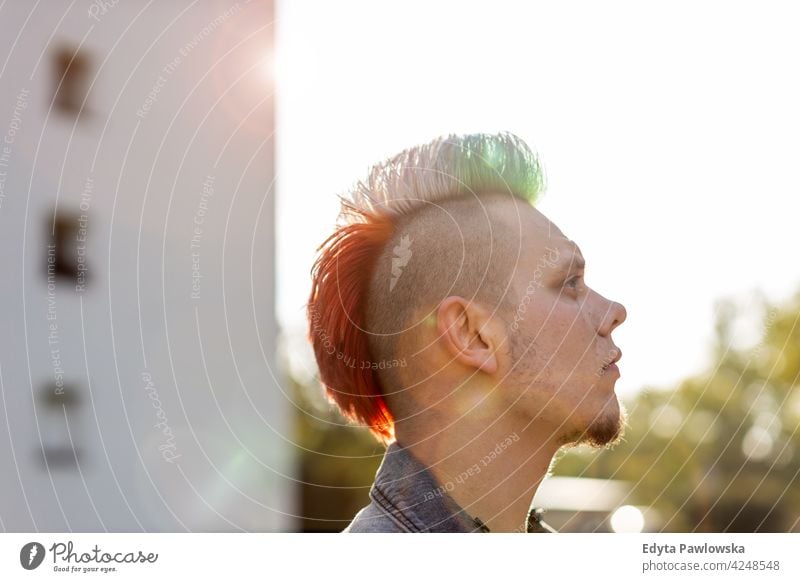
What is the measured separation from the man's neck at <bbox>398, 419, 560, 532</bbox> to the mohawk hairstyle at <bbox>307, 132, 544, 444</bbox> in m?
0.15

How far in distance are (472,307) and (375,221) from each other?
1.03ft

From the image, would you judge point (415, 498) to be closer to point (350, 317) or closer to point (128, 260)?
point (350, 317)

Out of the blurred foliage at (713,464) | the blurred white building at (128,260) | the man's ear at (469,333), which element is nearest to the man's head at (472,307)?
the man's ear at (469,333)

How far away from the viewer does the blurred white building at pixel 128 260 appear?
2.88 metres

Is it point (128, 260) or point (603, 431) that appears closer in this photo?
point (603, 431)

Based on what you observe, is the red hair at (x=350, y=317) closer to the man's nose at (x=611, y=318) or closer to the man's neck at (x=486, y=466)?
the man's neck at (x=486, y=466)

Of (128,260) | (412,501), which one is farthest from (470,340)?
(128,260)

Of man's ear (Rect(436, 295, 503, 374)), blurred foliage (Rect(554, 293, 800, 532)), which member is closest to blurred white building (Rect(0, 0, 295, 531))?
man's ear (Rect(436, 295, 503, 374))

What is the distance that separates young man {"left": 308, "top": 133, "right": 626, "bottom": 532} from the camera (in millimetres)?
1923

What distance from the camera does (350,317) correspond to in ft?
6.70

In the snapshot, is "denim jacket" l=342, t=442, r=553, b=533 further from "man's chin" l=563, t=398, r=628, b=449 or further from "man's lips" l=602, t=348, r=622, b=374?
"man's lips" l=602, t=348, r=622, b=374

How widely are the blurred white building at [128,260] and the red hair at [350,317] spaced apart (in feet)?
1.94
